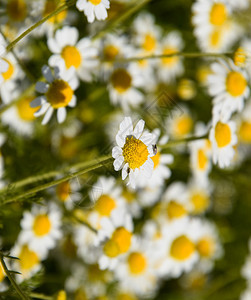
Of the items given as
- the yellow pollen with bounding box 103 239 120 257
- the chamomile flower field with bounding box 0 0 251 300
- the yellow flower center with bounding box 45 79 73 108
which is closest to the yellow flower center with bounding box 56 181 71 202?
the chamomile flower field with bounding box 0 0 251 300

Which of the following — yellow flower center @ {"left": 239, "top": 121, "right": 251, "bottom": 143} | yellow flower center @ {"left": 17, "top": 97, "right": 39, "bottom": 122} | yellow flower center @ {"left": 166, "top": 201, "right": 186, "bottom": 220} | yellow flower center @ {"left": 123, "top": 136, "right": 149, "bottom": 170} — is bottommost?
yellow flower center @ {"left": 123, "top": 136, "right": 149, "bottom": 170}

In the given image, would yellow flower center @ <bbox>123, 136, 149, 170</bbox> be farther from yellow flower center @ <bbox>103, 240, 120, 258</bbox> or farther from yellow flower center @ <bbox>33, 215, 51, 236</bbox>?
yellow flower center @ <bbox>33, 215, 51, 236</bbox>

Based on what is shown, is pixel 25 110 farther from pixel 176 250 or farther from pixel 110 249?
pixel 176 250

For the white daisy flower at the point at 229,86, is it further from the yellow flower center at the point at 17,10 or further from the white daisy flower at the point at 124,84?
the yellow flower center at the point at 17,10

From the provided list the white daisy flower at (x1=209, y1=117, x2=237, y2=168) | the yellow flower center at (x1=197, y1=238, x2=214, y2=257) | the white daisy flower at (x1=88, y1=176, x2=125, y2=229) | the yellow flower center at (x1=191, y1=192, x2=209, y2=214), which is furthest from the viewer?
the yellow flower center at (x1=191, y1=192, x2=209, y2=214)

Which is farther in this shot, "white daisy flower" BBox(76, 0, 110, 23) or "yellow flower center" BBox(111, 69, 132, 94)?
"yellow flower center" BBox(111, 69, 132, 94)
